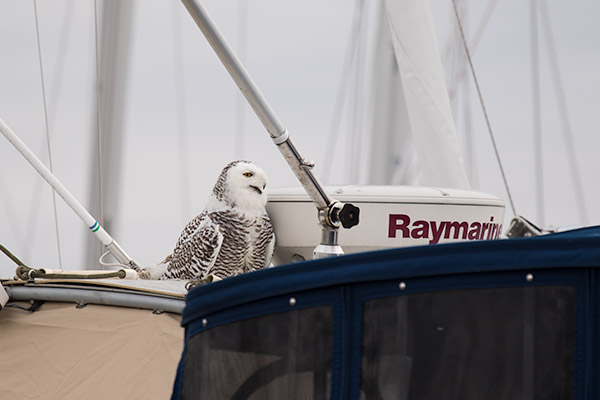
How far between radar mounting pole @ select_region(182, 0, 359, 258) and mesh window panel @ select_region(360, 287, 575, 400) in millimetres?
661

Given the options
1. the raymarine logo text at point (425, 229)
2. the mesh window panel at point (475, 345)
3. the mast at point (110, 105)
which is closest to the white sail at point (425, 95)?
the raymarine logo text at point (425, 229)

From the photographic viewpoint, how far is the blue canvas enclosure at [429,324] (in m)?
1.44

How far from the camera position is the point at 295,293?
1.62m

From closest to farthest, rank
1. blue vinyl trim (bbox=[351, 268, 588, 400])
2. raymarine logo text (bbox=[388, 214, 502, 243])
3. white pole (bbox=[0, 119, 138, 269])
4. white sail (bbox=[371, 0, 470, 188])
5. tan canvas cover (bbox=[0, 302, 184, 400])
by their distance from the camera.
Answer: blue vinyl trim (bbox=[351, 268, 588, 400]) < tan canvas cover (bbox=[0, 302, 184, 400]) < raymarine logo text (bbox=[388, 214, 502, 243]) < white pole (bbox=[0, 119, 138, 269]) < white sail (bbox=[371, 0, 470, 188])

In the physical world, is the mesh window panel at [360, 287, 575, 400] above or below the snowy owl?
below

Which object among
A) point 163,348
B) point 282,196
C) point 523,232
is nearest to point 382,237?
point 282,196

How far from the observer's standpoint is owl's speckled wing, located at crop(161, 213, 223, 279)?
3.02 metres

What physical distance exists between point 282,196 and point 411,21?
5.29 ft

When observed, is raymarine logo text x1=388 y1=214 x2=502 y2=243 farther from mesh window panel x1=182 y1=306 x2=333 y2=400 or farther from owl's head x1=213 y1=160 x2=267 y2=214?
mesh window panel x1=182 y1=306 x2=333 y2=400

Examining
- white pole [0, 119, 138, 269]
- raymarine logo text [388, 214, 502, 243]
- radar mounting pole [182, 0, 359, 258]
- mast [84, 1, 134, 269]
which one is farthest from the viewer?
mast [84, 1, 134, 269]

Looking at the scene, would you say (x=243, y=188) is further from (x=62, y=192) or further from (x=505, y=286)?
(x=505, y=286)

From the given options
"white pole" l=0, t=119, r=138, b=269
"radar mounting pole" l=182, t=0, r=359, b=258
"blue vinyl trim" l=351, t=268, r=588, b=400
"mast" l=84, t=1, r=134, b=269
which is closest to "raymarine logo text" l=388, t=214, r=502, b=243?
"radar mounting pole" l=182, t=0, r=359, b=258

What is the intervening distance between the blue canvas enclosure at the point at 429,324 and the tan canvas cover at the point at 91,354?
87 cm

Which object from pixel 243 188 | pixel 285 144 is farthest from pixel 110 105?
pixel 285 144
